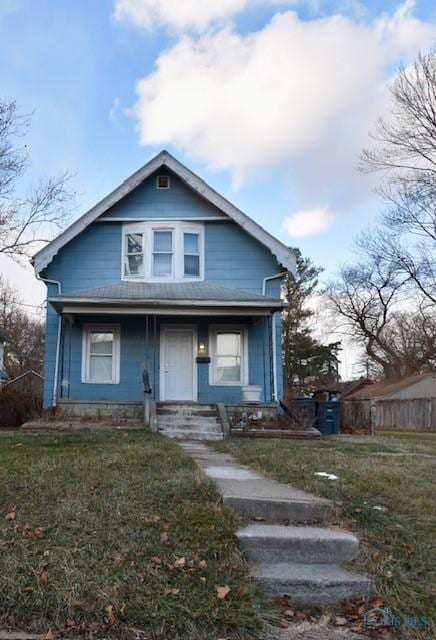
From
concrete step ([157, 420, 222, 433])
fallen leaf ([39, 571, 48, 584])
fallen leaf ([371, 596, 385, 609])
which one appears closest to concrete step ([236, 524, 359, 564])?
fallen leaf ([371, 596, 385, 609])

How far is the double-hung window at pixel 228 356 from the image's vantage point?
14.1 m

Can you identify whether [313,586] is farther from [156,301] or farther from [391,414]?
[391,414]

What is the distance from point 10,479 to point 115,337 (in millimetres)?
9124

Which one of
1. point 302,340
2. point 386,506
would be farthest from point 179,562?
point 302,340

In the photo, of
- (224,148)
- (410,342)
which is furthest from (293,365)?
(224,148)

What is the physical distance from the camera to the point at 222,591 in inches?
123

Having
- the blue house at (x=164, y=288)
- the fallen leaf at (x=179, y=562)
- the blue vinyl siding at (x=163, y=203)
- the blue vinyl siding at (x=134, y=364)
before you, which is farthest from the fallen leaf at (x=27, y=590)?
the blue vinyl siding at (x=163, y=203)

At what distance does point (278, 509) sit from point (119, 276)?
10998 mm

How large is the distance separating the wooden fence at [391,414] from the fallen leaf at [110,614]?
14.9 meters

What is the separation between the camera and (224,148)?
53.0 ft

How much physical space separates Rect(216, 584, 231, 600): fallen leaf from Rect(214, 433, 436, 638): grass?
974 millimetres

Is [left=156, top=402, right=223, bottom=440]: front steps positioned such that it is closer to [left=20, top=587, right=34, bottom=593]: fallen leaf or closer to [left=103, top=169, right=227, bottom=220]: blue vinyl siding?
[left=103, top=169, right=227, bottom=220]: blue vinyl siding

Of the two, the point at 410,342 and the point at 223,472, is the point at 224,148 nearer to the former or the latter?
the point at 223,472

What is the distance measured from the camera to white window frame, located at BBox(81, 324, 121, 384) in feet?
45.6
